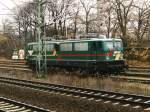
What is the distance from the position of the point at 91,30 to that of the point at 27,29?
2039cm

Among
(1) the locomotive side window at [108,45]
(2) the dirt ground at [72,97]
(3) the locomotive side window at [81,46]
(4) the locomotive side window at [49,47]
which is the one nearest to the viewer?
(2) the dirt ground at [72,97]

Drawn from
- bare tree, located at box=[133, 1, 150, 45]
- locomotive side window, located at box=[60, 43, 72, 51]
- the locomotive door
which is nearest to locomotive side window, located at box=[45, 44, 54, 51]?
locomotive side window, located at box=[60, 43, 72, 51]

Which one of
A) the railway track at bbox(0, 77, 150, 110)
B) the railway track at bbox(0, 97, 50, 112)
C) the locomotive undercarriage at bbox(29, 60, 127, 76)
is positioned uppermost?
the locomotive undercarriage at bbox(29, 60, 127, 76)

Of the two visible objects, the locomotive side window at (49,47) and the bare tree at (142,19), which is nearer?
the locomotive side window at (49,47)

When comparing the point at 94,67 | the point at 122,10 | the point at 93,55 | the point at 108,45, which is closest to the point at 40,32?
the point at 93,55

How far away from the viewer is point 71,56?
94.2 feet

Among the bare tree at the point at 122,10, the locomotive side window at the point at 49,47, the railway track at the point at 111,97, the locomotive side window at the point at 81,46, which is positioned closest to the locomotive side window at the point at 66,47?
the locomotive side window at the point at 81,46

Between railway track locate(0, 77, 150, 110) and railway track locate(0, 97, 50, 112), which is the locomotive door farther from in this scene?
railway track locate(0, 97, 50, 112)

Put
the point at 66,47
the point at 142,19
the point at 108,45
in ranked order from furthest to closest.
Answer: the point at 142,19
the point at 66,47
the point at 108,45

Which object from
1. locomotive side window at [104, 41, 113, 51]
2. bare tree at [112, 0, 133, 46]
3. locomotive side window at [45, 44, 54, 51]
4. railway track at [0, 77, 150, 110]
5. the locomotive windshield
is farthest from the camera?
bare tree at [112, 0, 133, 46]

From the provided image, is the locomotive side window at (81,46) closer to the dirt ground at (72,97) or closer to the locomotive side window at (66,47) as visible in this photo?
the locomotive side window at (66,47)

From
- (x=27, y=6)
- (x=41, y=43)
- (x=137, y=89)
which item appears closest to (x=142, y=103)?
(x=137, y=89)

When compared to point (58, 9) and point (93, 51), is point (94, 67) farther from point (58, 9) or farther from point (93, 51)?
point (58, 9)

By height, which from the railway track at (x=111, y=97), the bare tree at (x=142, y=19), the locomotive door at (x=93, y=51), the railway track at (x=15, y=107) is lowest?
→ the railway track at (x=15, y=107)
